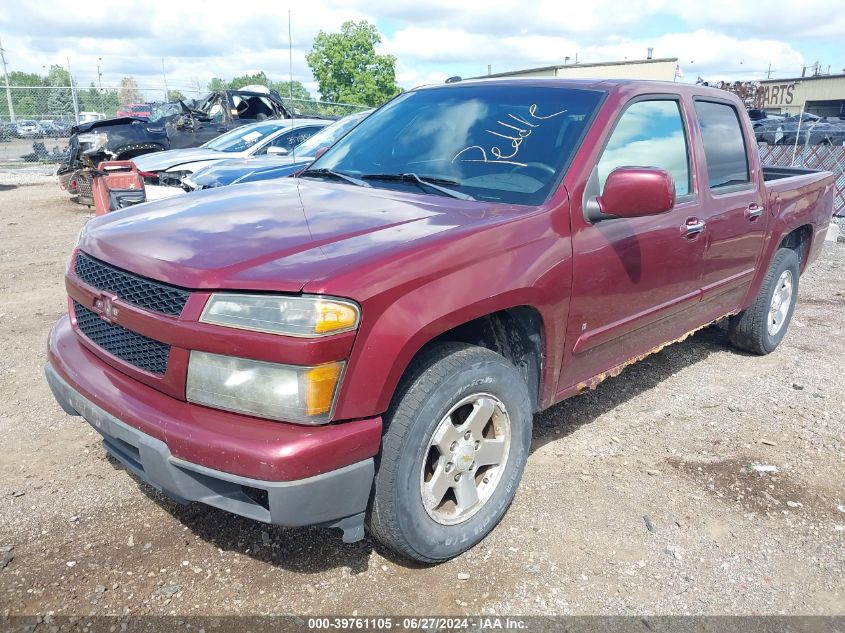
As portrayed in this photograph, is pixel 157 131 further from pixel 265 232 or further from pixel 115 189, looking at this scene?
pixel 265 232

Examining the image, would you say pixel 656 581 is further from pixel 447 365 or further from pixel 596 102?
pixel 596 102

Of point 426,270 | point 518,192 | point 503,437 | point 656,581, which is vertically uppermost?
point 518,192

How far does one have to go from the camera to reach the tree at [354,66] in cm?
4662

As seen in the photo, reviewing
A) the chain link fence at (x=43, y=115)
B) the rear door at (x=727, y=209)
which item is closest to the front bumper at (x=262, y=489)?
the rear door at (x=727, y=209)

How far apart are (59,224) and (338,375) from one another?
9.87 m

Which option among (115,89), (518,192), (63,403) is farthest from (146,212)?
(115,89)

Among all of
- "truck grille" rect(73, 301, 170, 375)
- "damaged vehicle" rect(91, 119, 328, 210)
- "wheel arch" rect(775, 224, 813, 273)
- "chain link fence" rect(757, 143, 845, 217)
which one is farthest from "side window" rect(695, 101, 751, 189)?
"chain link fence" rect(757, 143, 845, 217)

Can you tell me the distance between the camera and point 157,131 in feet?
39.0

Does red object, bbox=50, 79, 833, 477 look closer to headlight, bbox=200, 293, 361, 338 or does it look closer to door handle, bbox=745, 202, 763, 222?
headlight, bbox=200, 293, 361, 338

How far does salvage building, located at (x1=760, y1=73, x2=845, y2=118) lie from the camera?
41.9m

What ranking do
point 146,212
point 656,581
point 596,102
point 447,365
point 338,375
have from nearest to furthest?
point 338,375 → point 447,365 → point 656,581 → point 146,212 → point 596,102

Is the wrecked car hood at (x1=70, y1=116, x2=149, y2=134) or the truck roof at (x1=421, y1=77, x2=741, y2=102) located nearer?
the truck roof at (x1=421, y1=77, x2=741, y2=102)

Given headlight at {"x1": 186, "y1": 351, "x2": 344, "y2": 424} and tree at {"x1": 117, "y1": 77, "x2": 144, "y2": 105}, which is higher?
tree at {"x1": 117, "y1": 77, "x2": 144, "y2": 105}

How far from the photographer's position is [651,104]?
3500 millimetres
